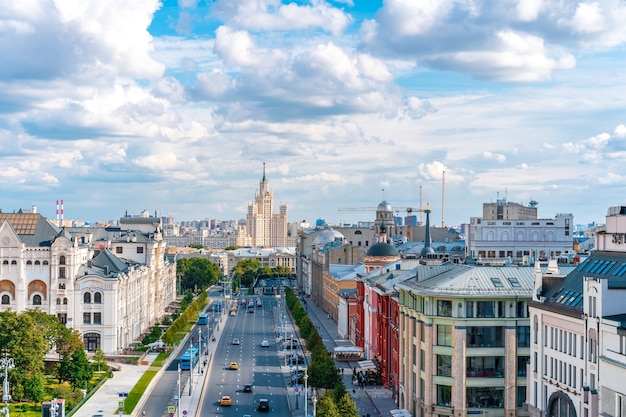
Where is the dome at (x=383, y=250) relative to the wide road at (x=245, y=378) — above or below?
above

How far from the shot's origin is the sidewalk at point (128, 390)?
108250mm

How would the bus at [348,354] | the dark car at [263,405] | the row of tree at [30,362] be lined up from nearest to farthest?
1. the dark car at [263,405]
2. the row of tree at [30,362]
3. the bus at [348,354]

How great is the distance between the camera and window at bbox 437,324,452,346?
9331 cm

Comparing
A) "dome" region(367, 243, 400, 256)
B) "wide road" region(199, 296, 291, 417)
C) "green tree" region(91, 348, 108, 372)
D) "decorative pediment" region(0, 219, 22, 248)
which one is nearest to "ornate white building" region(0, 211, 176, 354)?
"decorative pediment" region(0, 219, 22, 248)

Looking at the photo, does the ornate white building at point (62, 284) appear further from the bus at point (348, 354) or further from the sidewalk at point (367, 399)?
the sidewalk at point (367, 399)

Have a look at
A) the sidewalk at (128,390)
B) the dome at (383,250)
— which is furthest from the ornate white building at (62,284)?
the dome at (383,250)

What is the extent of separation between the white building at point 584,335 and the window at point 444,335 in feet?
31.9

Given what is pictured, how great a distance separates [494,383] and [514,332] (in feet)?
16.8

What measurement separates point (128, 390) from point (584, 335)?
220 feet

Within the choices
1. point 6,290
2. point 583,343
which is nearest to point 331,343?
point 6,290

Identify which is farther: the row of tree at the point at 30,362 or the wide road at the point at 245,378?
the row of tree at the point at 30,362

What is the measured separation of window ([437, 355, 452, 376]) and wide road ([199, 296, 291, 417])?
20317 millimetres

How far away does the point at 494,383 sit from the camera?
9288 centimetres

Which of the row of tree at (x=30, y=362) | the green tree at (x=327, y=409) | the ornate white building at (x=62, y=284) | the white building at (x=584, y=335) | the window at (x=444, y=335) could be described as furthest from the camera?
the ornate white building at (x=62, y=284)
